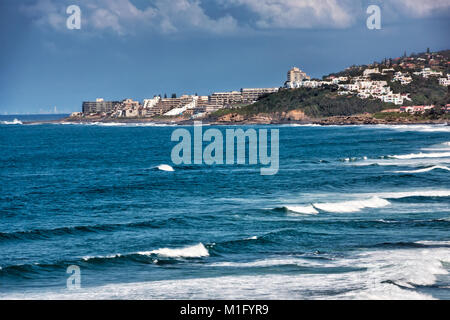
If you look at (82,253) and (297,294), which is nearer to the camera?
(297,294)

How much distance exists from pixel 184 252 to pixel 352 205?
12748mm

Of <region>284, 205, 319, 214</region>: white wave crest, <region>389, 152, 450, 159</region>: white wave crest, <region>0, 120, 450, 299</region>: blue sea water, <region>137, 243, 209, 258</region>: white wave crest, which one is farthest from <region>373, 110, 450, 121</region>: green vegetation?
<region>137, 243, 209, 258</region>: white wave crest

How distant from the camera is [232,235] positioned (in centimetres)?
2689

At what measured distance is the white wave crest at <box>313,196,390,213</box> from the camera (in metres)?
32.8

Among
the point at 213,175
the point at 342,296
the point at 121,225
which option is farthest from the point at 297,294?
the point at 213,175

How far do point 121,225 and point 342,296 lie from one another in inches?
568

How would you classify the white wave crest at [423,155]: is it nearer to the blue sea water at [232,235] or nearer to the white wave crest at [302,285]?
the blue sea water at [232,235]

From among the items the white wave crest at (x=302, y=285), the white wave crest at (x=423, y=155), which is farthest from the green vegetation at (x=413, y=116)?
the white wave crest at (x=302, y=285)

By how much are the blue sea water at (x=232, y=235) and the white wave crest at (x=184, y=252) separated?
0.04 metres

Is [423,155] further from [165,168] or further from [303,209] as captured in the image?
[303,209]

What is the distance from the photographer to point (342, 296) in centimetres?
1773

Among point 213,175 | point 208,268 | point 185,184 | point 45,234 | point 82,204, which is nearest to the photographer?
point 208,268

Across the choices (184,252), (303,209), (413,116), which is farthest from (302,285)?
(413,116)
